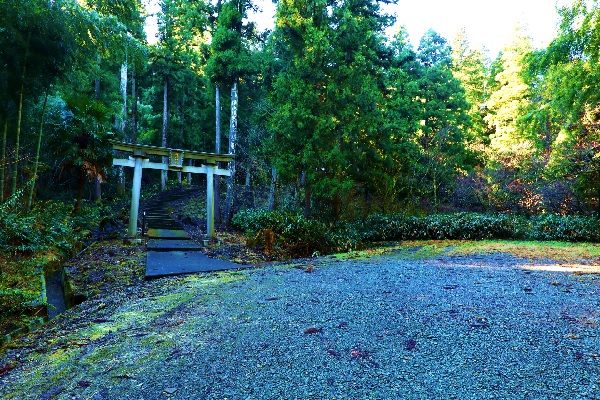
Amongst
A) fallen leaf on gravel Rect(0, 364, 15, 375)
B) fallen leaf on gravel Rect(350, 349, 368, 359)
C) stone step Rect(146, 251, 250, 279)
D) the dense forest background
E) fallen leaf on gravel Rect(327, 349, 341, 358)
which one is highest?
the dense forest background

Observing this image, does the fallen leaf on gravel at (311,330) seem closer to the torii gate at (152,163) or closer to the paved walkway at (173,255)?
the paved walkway at (173,255)

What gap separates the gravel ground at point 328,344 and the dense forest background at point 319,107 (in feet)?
9.99

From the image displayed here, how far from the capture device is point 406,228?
36.6ft

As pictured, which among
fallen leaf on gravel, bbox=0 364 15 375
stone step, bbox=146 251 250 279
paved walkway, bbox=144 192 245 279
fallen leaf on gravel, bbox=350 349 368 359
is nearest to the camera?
fallen leaf on gravel, bbox=350 349 368 359

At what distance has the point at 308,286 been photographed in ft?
13.4

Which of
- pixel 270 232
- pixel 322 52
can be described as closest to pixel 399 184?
pixel 322 52

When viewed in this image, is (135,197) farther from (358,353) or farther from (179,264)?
(358,353)

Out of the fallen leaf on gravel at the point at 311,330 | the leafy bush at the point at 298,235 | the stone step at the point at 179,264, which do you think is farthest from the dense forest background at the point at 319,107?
the fallen leaf on gravel at the point at 311,330

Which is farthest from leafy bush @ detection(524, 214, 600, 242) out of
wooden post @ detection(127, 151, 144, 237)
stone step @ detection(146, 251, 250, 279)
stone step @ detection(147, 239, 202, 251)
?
wooden post @ detection(127, 151, 144, 237)

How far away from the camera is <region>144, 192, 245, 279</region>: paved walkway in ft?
18.4

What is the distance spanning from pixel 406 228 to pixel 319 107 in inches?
182

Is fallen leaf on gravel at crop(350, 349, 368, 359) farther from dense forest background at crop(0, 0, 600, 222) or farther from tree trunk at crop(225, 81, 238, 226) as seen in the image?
tree trunk at crop(225, 81, 238, 226)

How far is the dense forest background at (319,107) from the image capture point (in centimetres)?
658

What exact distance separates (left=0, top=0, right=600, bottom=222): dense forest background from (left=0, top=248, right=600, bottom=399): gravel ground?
3.05 meters
